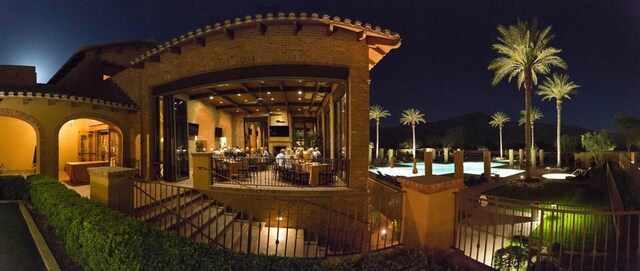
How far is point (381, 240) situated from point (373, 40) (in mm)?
6009

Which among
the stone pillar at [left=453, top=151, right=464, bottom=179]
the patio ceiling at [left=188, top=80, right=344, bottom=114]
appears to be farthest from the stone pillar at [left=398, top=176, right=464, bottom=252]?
the stone pillar at [left=453, top=151, right=464, bottom=179]

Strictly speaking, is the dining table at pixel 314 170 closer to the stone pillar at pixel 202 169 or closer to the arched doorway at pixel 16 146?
the stone pillar at pixel 202 169

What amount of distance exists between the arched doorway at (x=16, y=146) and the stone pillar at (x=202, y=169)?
10.3 m

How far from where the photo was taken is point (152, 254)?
3.12 meters

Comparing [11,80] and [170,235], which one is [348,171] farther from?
[11,80]

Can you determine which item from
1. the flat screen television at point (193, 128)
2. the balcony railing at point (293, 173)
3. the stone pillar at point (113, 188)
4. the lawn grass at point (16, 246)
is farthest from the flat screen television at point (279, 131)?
the stone pillar at point (113, 188)

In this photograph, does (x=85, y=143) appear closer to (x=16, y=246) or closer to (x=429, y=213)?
(x=16, y=246)

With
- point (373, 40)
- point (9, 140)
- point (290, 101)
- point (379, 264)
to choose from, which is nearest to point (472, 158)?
point (290, 101)

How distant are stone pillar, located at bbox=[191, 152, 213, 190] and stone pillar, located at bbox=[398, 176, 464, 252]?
6.47m

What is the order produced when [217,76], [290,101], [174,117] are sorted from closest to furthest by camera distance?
[217,76] → [174,117] → [290,101]

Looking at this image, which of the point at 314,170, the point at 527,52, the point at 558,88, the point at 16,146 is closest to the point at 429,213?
the point at 314,170

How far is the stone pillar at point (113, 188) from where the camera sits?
521 cm

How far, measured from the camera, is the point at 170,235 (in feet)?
11.6

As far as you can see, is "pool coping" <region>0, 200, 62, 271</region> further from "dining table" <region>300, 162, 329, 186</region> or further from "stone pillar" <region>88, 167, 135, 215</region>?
"dining table" <region>300, 162, 329, 186</region>
